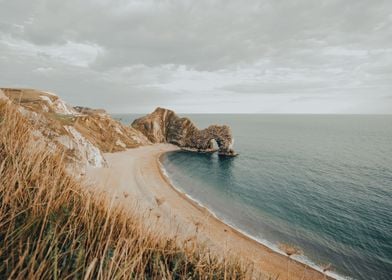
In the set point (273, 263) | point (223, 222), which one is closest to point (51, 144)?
point (273, 263)

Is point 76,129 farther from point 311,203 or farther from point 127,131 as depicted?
point 311,203

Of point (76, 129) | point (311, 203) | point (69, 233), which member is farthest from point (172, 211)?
point (76, 129)

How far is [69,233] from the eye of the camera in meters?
2.39

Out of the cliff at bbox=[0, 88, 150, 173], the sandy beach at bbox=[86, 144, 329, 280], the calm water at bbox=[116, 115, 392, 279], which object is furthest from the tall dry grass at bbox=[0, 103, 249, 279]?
the calm water at bbox=[116, 115, 392, 279]

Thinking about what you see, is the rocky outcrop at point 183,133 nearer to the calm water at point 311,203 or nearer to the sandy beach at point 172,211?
the calm water at point 311,203

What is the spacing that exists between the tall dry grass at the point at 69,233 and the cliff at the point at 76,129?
3.09ft

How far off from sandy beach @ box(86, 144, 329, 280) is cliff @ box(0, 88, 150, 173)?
59.8 inches

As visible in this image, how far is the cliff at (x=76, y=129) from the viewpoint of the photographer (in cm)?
517

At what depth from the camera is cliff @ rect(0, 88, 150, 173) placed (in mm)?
5172

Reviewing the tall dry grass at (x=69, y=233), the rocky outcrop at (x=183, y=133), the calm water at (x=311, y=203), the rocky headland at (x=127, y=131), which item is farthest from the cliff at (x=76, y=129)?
the calm water at (x=311, y=203)

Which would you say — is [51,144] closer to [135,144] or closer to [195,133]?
[135,144]

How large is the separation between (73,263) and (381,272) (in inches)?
1006

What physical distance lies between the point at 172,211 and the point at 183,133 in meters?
54.7

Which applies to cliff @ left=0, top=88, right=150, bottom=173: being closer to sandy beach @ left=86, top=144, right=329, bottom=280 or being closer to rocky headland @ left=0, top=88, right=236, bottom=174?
rocky headland @ left=0, top=88, right=236, bottom=174
